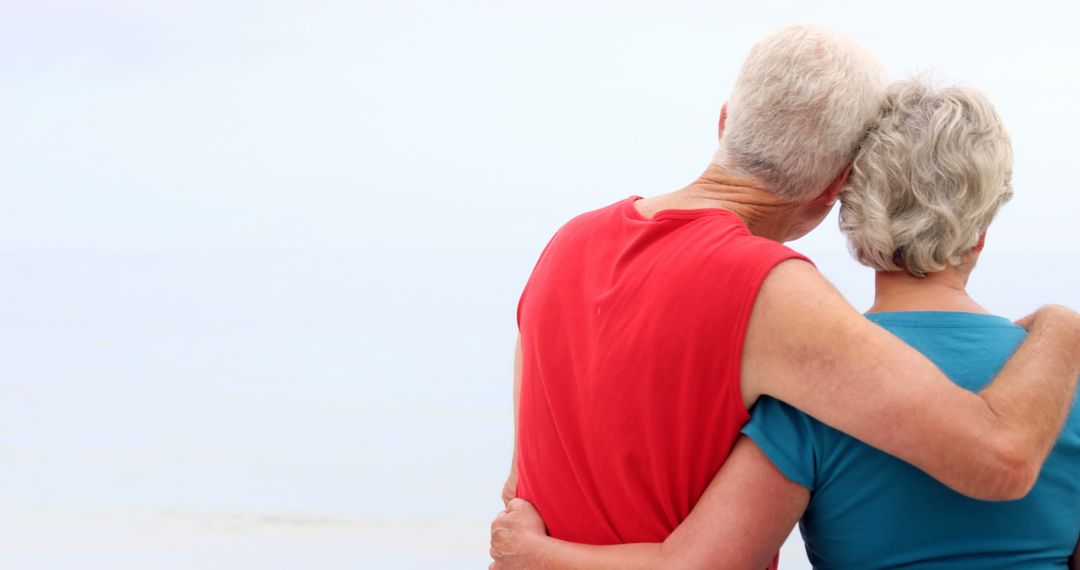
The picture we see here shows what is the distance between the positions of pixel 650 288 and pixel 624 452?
23cm

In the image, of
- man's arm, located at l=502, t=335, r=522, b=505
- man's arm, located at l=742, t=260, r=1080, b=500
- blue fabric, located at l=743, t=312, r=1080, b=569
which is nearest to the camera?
man's arm, located at l=742, t=260, r=1080, b=500

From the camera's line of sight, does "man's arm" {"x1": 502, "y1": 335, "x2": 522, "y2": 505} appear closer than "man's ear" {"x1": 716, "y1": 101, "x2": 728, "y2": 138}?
No

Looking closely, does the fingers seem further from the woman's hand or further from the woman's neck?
the woman's hand

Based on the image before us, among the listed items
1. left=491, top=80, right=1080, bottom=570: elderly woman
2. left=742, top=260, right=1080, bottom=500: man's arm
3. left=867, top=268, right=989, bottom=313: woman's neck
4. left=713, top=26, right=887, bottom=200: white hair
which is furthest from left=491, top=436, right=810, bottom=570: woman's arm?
left=713, top=26, right=887, bottom=200: white hair

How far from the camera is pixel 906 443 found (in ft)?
4.52

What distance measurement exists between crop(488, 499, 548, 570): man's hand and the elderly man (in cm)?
3

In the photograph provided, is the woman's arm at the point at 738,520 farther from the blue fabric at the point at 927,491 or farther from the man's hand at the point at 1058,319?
the man's hand at the point at 1058,319

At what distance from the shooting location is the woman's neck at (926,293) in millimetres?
1559

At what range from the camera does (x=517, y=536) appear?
1.76 meters

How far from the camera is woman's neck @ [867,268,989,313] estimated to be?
1559mm

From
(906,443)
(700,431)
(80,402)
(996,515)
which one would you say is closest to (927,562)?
(996,515)

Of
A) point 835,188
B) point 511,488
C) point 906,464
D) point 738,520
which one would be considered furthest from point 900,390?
point 511,488

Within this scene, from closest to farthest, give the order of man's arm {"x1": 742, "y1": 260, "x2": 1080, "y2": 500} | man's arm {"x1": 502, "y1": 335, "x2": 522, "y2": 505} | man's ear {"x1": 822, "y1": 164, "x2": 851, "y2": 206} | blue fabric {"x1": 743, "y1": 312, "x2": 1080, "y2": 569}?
man's arm {"x1": 742, "y1": 260, "x2": 1080, "y2": 500}, blue fabric {"x1": 743, "y1": 312, "x2": 1080, "y2": 569}, man's ear {"x1": 822, "y1": 164, "x2": 851, "y2": 206}, man's arm {"x1": 502, "y1": 335, "x2": 522, "y2": 505}

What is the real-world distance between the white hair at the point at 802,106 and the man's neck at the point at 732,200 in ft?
0.06
